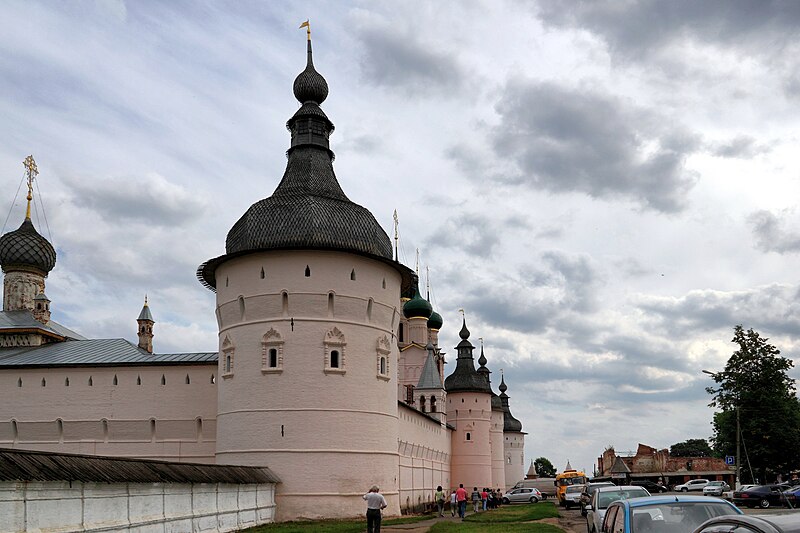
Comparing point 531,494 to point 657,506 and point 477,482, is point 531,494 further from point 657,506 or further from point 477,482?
point 657,506

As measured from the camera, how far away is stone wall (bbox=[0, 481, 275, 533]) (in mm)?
12180

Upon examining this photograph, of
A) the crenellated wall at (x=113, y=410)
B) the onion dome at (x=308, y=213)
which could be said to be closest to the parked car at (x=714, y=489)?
the onion dome at (x=308, y=213)

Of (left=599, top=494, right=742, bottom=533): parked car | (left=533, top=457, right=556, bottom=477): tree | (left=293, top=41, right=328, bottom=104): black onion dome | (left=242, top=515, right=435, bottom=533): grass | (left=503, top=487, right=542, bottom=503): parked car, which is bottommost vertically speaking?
(left=533, top=457, right=556, bottom=477): tree

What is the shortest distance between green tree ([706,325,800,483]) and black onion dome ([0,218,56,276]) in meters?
34.9

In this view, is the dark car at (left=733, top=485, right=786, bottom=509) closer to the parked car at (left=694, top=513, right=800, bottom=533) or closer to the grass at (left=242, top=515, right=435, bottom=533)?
the grass at (left=242, top=515, right=435, bottom=533)

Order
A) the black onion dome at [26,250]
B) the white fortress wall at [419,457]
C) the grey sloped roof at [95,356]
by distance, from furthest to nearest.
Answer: the black onion dome at [26,250]
the white fortress wall at [419,457]
the grey sloped roof at [95,356]

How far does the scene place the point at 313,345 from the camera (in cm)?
2611

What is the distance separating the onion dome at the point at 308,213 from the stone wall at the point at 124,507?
803 cm

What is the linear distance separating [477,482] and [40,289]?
31.3 metres

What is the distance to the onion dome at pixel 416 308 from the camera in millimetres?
62594

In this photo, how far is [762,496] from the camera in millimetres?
29562

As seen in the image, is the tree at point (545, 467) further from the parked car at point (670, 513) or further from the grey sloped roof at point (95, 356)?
the parked car at point (670, 513)

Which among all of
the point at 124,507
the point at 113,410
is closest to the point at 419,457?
the point at 113,410

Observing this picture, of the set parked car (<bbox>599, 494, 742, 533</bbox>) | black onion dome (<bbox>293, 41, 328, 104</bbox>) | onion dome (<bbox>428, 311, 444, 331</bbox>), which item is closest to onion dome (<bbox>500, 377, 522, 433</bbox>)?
onion dome (<bbox>428, 311, 444, 331</bbox>)
